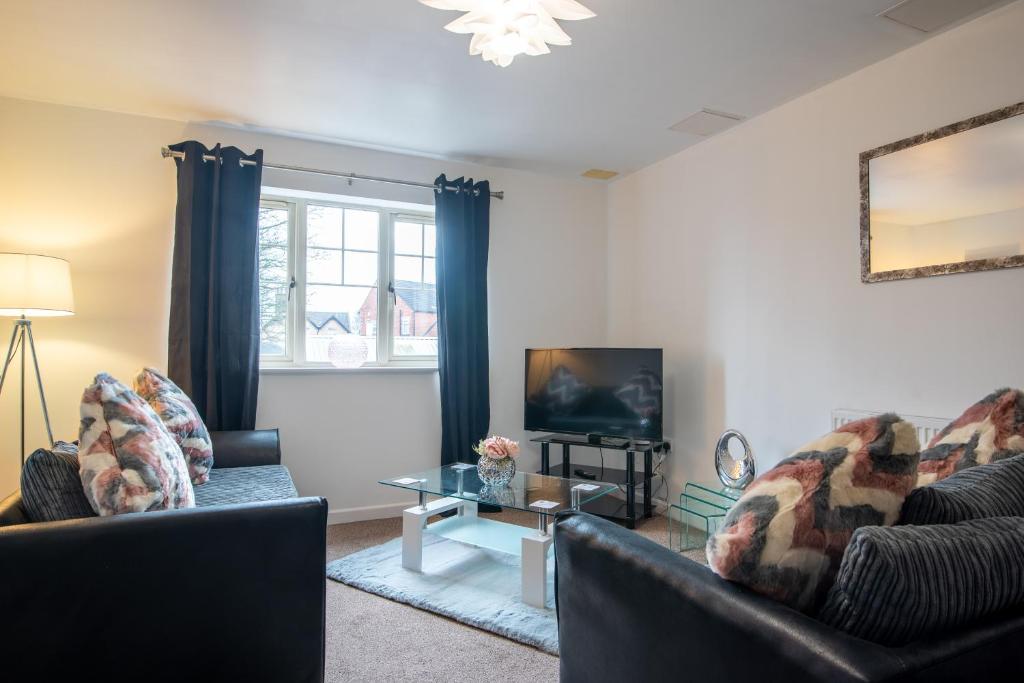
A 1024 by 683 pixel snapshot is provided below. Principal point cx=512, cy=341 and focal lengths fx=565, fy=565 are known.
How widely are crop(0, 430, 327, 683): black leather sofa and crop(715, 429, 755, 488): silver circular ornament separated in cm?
211

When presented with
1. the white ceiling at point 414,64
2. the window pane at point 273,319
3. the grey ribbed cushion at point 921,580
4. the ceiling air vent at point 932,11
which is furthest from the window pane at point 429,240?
the grey ribbed cushion at point 921,580

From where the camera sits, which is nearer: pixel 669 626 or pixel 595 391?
pixel 669 626

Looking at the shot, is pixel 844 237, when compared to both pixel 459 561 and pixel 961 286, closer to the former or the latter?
pixel 961 286

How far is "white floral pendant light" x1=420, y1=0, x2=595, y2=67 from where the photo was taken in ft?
6.00

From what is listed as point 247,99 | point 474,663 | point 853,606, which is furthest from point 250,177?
point 853,606

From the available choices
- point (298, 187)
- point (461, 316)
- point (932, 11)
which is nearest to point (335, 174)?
point (298, 187)

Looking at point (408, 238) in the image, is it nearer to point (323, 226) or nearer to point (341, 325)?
point (323, 226)

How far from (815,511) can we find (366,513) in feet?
10.3

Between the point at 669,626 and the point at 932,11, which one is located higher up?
the point at 932,11

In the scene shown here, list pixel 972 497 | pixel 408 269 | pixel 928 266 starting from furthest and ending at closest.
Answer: pixel 408 269
pixel 928 266
pixel 972 497

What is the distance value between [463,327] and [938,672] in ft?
10.4

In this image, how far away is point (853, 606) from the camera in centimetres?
86

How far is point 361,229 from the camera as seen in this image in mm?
3824

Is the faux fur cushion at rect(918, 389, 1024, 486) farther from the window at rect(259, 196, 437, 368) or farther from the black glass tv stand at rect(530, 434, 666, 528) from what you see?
the window at rect(259, 196, 437, 368)
